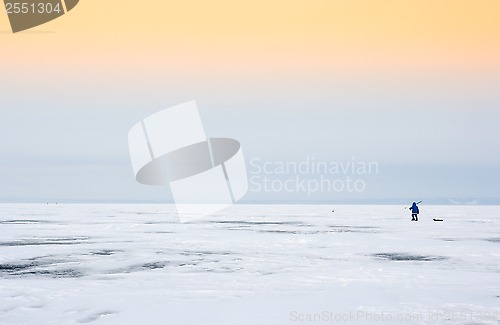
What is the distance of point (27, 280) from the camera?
11.5m

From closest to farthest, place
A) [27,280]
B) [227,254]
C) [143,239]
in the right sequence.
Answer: [27,280]
[227,254]
[143,239]

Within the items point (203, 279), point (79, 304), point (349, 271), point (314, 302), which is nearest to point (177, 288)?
point (203, 279)

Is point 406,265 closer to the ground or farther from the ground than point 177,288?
closer to the ground

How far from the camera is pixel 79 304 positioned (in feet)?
29.8

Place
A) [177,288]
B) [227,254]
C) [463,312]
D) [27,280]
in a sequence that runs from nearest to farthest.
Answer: [463,312] < [177,288] < [27,280] < [227,254]

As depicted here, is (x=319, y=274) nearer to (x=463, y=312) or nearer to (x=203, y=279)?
(x=203, y=279)

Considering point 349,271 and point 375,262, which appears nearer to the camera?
point 349,271

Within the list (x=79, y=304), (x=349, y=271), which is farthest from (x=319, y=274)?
(x=79, y=304)

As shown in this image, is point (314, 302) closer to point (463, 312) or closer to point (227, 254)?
point (463, 312)

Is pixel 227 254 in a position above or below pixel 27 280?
below

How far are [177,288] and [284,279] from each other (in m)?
2.44

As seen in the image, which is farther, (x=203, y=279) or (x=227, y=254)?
(x=227, y=254)

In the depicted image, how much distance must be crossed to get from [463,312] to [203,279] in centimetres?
538

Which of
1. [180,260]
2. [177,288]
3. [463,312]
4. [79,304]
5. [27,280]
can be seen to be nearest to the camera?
[463,312]
